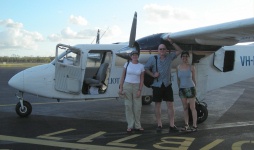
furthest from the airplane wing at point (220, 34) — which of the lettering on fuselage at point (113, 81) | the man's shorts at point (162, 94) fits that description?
the lettering on fuselage at point (113, 81)

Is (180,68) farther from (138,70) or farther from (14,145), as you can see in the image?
(14,145)

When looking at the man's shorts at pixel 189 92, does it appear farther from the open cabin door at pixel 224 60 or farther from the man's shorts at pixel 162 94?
the open cabin door at pixel 224 60

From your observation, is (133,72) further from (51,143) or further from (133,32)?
(51,143)

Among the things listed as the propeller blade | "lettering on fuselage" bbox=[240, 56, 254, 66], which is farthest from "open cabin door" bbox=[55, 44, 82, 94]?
"lettering on fuselage" bbox=[240, 56, 254, 66]

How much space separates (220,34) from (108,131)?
3441 mm

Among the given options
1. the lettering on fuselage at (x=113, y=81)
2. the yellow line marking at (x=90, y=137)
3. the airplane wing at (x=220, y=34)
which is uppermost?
the airplane wing at (x=220, y=34)

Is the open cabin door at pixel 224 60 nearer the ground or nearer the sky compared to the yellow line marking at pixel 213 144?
nearer the sky

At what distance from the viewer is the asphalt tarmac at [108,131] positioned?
6000mm

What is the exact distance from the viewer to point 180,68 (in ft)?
23.8

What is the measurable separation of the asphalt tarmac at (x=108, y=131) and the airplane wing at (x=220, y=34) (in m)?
2.15

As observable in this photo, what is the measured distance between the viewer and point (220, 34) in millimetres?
7324

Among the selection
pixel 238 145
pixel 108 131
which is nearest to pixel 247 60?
pixel 238 145

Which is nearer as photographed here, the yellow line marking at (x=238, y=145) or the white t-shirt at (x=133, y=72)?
the yellow line marking at (x=238, y=145)

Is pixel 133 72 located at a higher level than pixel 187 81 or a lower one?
higher
